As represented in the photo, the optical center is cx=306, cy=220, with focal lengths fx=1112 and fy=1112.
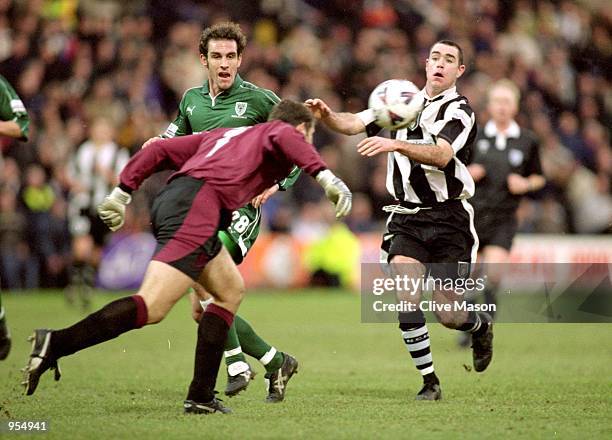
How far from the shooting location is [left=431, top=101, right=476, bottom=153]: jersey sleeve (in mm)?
→ 7571

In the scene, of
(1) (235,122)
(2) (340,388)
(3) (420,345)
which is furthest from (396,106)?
(2) (340,388)

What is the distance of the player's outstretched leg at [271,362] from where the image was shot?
746 centimetres

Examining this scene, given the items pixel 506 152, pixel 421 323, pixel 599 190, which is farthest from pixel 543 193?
pixel 421 323

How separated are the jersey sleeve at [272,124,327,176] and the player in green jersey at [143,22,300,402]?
1.23 m

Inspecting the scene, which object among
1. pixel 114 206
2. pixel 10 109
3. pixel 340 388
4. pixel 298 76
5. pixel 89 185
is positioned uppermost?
pixel 298 76

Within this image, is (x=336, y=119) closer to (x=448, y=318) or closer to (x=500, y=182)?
(x=448, y=318)

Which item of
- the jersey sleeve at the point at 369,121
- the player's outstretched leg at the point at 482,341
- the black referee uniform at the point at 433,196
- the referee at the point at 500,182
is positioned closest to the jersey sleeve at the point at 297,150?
the jersey sleeve at the point at 369,121

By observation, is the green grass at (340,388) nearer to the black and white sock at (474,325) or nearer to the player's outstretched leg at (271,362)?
the player's outstretched leg at (271,362)

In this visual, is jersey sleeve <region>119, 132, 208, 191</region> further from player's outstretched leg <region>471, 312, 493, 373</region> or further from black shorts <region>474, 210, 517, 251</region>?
black shorts <region>474, 210, 517, 251</region>

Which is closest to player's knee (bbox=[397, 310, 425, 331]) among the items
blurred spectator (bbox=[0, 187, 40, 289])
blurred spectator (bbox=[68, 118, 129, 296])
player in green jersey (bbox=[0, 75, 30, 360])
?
player in green jersey (bbox=[0, 75, 30, 360])

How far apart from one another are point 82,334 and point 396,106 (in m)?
2.57

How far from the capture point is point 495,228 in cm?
1099

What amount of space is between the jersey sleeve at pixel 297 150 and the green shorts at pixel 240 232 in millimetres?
1331

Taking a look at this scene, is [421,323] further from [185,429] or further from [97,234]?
[97,234]
